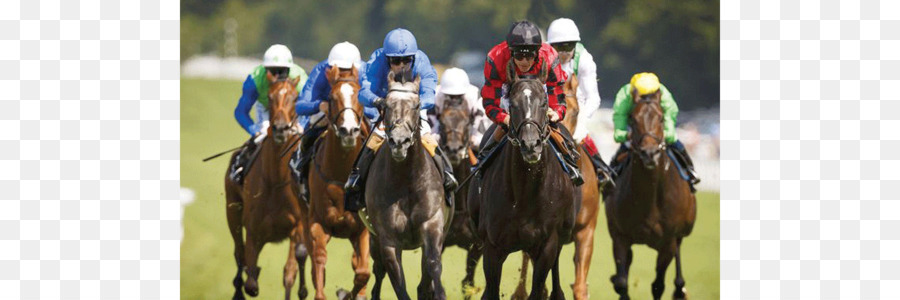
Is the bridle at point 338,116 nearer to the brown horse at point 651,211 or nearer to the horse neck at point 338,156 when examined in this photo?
the horse neck at point 338,156

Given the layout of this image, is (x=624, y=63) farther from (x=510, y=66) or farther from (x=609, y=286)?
(x=510, y=66)

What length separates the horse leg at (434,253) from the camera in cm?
952

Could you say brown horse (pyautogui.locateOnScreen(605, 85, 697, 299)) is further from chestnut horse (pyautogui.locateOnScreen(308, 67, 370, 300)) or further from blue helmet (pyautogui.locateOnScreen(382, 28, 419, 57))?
blue helmet (pyautogui.locateOnScreen(382, 28, 419, 57))

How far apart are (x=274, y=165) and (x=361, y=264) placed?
6.57 feet

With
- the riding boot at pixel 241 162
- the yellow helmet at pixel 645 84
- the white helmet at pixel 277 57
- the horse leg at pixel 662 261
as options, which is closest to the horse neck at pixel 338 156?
the white helmet at pixel 277 57

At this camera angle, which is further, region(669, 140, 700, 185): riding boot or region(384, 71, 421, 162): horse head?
region(669, 140, 700, 185): riding boot

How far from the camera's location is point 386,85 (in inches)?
408

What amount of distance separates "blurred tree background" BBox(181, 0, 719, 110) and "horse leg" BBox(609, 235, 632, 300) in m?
5.31

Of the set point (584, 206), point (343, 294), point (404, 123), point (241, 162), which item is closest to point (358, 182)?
point (404, 123)

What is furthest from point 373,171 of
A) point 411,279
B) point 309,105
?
point 411,279

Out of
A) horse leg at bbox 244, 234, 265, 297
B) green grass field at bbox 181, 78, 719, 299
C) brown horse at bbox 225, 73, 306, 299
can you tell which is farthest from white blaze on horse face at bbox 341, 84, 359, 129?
green grass field at bbox 181, 78, 719, 299

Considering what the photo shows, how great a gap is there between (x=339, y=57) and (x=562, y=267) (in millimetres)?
8507

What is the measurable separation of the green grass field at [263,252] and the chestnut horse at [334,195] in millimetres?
2504

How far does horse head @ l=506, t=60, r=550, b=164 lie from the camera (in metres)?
8.69
